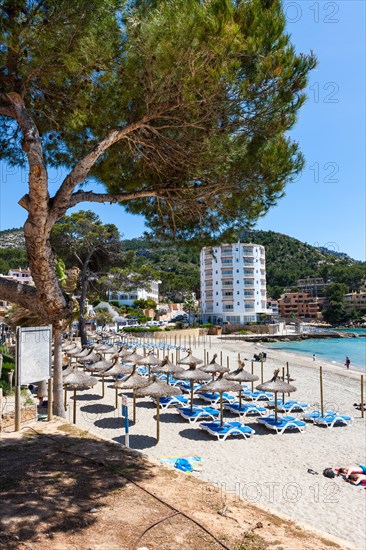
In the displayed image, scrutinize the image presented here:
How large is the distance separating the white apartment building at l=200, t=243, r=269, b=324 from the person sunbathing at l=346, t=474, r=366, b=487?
6721cm

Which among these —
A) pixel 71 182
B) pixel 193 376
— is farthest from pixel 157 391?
pixel 71 182

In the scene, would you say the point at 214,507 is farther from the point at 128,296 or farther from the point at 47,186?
the point at 128,296

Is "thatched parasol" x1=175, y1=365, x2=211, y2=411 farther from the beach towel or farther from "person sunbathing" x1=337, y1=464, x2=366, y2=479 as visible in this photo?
"person sunbathing" x1=337, y1=464, x2=366, y2=479

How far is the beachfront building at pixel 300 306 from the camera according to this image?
376ft

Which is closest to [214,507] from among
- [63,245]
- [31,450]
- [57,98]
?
[31,450]

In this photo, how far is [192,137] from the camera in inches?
303

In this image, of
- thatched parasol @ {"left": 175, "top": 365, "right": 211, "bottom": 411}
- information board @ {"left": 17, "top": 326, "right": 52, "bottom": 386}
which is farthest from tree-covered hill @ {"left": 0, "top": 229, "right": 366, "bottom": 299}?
information board @ {"left": 17, "top": 326, "right": 52, "bottom": 386}

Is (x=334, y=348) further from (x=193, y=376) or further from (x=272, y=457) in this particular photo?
(x=272, y=457)

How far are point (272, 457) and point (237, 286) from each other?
6672cm

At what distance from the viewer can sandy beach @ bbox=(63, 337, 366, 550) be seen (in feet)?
27.9

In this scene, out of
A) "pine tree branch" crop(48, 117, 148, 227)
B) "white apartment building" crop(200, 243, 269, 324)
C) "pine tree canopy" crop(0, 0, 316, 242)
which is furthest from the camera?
"white apartment building" crop(200, 243, 269, 324)

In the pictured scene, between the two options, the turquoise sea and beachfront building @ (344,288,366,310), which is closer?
the turquoise sea

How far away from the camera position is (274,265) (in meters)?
150

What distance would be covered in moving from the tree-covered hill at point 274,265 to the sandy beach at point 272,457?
71616 mm
